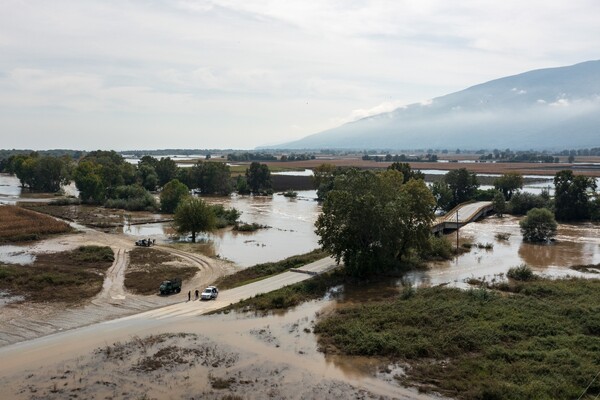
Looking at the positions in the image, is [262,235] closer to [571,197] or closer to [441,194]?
[441,194]

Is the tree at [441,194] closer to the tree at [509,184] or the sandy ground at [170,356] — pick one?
the tree at [509,184]

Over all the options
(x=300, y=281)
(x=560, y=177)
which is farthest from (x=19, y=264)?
(x=560, y=177)

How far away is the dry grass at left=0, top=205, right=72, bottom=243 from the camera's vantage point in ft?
208

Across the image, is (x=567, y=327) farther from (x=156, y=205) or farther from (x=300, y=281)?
(x=156, y=205)

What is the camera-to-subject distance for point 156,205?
9469 centimetres

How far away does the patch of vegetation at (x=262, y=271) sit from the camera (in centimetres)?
4238

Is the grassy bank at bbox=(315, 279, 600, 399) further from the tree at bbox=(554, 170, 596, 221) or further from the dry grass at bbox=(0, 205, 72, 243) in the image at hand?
the tree at bbox=(554, 170, 596, 221)

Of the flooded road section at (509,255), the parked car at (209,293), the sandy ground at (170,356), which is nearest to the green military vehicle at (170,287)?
the sandy ground at (170,356)

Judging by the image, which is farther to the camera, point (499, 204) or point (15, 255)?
point (499, 204)

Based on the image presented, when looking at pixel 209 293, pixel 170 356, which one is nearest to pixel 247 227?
pixel 209 293

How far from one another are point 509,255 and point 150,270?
3932 cm

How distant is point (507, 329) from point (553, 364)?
4.87 metres

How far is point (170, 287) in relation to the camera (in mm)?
38719

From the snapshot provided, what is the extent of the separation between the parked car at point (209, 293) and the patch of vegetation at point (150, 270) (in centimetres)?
454
